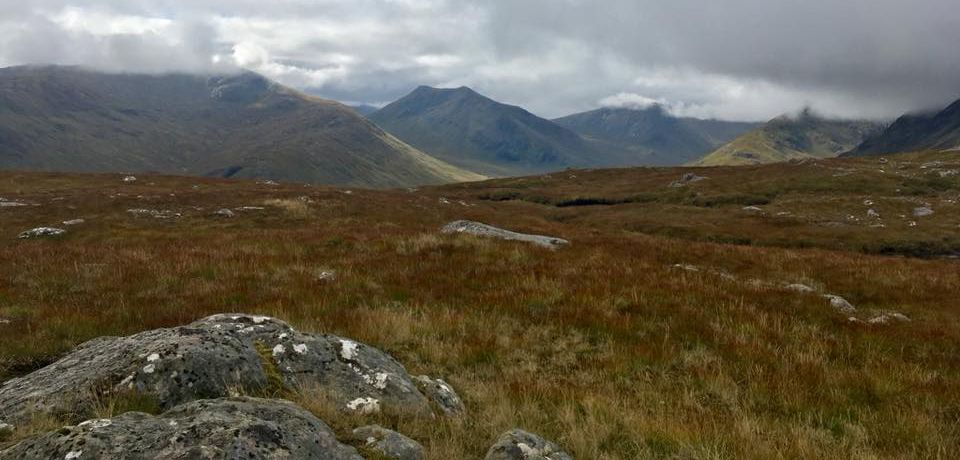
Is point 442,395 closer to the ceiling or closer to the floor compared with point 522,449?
closer to the floor

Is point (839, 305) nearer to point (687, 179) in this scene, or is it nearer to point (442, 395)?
point (442, 395)

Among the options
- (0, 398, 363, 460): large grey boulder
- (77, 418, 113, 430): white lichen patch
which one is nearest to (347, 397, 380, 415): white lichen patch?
(0, 398, 363, 460): large grey boulder

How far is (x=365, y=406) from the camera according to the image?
18.7 feet

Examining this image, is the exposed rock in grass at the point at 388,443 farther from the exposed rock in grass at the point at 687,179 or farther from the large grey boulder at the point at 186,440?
the exposed rock in grass at the point at 687,179

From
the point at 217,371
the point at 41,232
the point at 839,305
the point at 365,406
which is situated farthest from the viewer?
the point at 41,232

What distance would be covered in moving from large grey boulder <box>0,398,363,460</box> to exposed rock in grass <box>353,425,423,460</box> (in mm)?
280

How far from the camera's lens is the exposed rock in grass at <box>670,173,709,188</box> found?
86.0 metres

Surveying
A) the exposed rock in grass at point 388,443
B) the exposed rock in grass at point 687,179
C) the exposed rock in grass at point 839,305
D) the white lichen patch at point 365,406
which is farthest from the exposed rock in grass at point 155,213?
the exposed rock in grass at point 687,179

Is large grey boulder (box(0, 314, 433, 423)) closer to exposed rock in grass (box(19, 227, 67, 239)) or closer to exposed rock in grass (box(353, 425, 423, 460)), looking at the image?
exposed rock in grass (box(353, 425, 423, 460))

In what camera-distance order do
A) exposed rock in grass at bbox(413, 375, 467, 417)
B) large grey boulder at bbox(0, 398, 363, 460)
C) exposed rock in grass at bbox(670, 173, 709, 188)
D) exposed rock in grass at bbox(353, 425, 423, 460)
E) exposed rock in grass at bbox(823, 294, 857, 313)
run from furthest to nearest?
exposed rock in grass at bbox(670, 173, 709, 188) < exposed rock in grass at bbox(823, 294, 857, 313) < exposed rock in grass at bbox(413, 375, 467, 417) < exposed rock in grass at bbox(353, 425, 423, 460) < large grey boulder at bbox(0, 398, 363, 460)

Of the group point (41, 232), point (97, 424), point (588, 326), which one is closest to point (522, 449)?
point (97, 424)

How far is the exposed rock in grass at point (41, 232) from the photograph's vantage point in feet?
95.7

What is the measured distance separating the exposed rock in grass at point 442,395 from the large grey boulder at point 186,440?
6.82 feet

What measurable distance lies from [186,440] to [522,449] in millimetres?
2586
